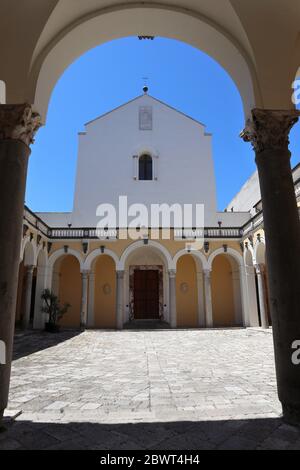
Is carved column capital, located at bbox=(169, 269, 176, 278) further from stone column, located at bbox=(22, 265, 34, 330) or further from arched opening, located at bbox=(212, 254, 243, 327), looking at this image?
stone column, located at bbox=(22, 265, 34, 330)

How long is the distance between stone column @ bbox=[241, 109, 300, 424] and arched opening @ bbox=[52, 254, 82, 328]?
55.5ft

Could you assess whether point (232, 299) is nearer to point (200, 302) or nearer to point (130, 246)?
point (200, 302)

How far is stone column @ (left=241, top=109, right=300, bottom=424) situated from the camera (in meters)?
3.47

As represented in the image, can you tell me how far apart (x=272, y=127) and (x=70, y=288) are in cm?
1793

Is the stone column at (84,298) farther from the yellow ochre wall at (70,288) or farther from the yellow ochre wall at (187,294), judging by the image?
the yellow ochre wall at (187,294)

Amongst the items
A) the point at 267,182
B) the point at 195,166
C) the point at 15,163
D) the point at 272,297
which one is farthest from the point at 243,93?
the point at 195,166

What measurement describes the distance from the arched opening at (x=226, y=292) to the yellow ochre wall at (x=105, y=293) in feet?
20.3

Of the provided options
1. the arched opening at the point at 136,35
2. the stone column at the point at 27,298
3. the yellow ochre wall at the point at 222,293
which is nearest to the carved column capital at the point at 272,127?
the arched opening at the point at 136,35

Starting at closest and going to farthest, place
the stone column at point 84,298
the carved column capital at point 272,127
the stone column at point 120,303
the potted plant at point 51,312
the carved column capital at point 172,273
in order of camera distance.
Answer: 1. the carved column capital at point 272,127
2. the potted plant at point 51,312
3. the stone column at point 120,303
4. the stone column at point 84,298
5. the carved column capital at point 172,273

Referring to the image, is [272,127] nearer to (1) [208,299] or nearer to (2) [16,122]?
(2) [16,122]

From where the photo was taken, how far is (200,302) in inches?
766

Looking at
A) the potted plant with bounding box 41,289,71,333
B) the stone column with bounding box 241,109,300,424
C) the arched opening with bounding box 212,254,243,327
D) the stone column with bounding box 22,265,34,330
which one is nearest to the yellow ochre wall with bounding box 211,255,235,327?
the arched opening with bounding box 212,254,243,327

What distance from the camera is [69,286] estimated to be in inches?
796

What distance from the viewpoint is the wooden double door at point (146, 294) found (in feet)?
65.8
